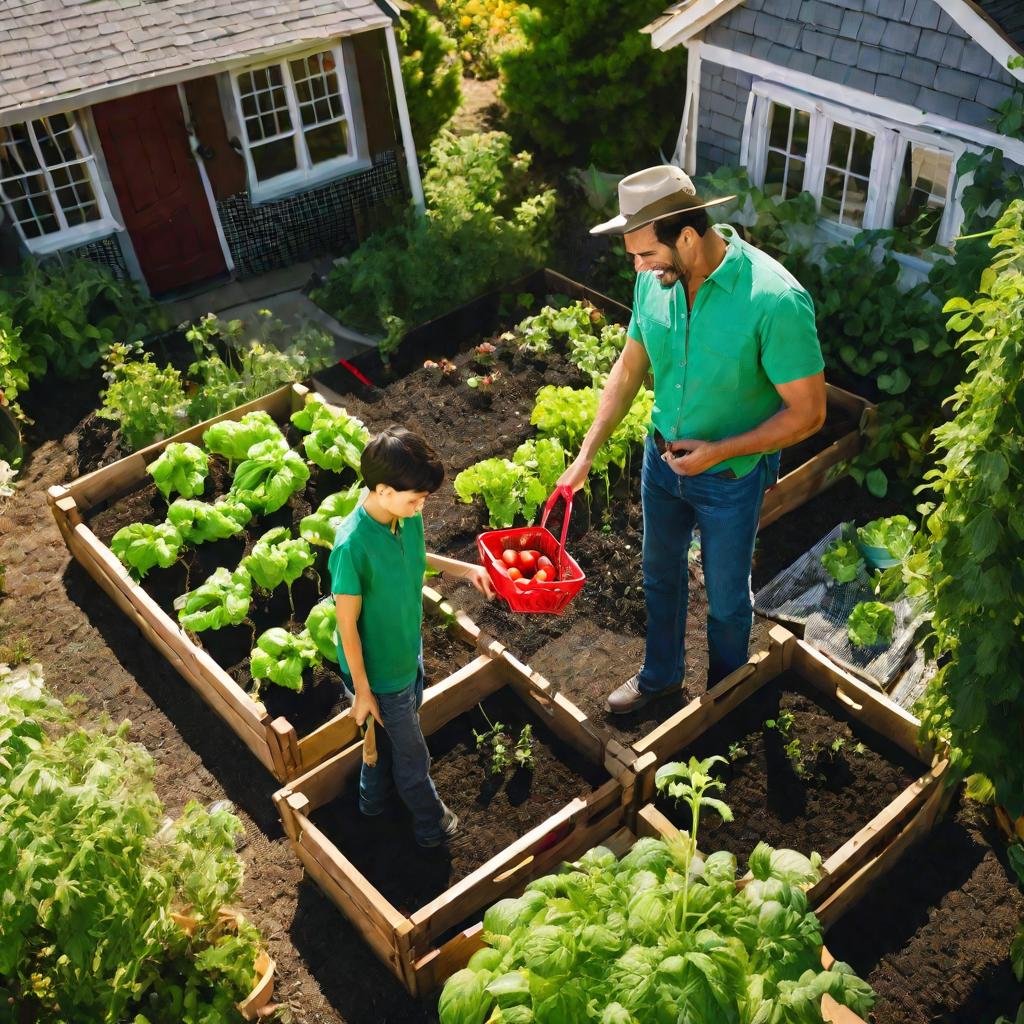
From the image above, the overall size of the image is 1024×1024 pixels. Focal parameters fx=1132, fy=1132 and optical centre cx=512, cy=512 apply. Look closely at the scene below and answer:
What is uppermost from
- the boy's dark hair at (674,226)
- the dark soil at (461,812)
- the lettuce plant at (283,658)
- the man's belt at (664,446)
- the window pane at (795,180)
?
the boy's dark hair at (674,226)

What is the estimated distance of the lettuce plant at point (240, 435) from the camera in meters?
6.41

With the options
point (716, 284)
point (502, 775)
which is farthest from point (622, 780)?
point (716, 284)

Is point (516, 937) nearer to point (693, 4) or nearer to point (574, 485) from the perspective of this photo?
point (574, 485)

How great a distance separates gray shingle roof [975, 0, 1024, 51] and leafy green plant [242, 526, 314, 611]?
493 centimetres

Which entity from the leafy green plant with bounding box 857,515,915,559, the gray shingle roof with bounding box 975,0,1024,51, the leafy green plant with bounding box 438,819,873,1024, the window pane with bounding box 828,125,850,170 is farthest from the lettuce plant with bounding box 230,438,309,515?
the gray shingle roof with bounding box 975,0,1024,51

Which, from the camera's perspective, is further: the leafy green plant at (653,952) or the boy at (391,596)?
the boy at (391,596)

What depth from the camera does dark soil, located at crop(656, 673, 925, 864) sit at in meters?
4.70

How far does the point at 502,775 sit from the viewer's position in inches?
198

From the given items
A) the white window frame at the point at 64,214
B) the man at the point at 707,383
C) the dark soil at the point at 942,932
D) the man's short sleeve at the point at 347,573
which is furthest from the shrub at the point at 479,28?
the dark soil at the point at 942,932

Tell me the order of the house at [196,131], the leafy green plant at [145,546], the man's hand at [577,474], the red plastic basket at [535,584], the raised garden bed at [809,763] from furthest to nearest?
the house at [196,131] < the leafy green plant at [145,546] < the red plastic basket at [535,584] < the man's hand at [577,474] < the raised garden bed at [809,763]

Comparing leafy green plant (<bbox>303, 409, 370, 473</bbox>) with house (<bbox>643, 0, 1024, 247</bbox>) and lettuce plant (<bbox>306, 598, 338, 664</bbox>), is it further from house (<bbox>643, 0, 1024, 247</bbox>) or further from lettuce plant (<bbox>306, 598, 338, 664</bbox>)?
house (<bbox>643, 0, 1024, 247</bbox>)

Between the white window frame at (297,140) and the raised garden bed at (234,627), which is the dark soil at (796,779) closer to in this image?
the raised garden bed at (234,627)

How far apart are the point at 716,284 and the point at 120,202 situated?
6.15 metres

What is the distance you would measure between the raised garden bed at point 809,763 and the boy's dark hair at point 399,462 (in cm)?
171
